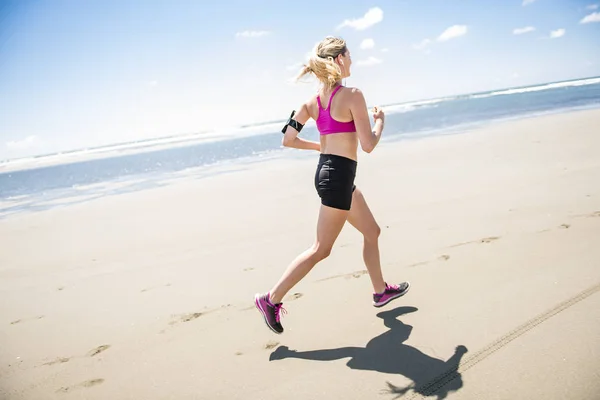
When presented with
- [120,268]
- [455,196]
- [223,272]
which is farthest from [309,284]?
[455,196]

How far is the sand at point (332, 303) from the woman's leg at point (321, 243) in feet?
1.74

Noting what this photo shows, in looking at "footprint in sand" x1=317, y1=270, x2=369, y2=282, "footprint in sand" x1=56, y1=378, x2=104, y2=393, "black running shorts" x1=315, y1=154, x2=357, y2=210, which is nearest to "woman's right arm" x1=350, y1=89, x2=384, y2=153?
"black running shorts" x1=315, y1=154, x2=357, y2=210

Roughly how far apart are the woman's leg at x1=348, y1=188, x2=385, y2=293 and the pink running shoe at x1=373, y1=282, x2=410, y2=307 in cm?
4

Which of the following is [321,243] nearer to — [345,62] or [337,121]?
[337,121]

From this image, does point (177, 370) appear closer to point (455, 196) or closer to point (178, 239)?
point (178, 239)

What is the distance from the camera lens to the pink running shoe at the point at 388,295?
3.38 metres

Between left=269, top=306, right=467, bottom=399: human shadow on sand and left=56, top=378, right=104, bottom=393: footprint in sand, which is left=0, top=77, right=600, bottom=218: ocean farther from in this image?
left=269, top=306, right=467, bottom=399: human shadow on sand

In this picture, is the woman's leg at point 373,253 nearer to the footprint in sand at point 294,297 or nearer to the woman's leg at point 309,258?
the woman's leg at point 309,258

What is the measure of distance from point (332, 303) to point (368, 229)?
2.67 ft

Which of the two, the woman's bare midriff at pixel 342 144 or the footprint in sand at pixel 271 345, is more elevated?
the woman's bare midriff at pixel 342 144

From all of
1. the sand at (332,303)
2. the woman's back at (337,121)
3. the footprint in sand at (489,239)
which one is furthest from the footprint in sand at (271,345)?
the footprint in sand at (489,239)

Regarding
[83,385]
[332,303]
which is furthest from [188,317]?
[332,303]

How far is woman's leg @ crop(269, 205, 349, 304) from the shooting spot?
296cm

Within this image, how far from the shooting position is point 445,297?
3416 millimetres
